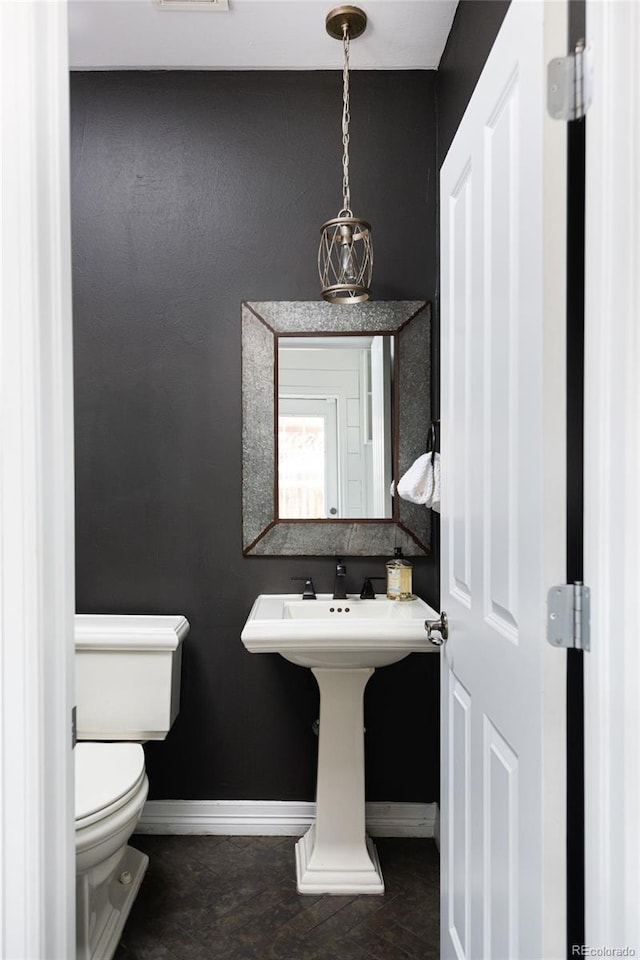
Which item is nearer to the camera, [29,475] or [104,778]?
[29,475]

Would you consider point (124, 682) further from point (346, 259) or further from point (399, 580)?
point (346, 259)

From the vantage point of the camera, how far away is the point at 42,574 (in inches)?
30.9

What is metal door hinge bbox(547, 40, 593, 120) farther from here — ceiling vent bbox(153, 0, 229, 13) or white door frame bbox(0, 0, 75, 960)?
ceiling vent bbox(153, 0, 229, 13)

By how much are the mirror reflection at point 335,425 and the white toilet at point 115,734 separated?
655 mm

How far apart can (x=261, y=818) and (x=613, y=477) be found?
6.58 ft

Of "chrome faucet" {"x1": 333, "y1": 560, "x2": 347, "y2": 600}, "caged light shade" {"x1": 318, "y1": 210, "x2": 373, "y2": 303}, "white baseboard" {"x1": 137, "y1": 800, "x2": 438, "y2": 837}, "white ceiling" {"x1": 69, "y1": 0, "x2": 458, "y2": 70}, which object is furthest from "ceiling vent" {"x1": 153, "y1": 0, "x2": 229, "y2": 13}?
"white baseboard" {"x1": 137, "y1": 800, "x2": 438, "y2": 837}

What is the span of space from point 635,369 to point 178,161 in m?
2.04

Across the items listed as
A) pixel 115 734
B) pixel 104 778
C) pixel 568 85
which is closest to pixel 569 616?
pixel 568 85

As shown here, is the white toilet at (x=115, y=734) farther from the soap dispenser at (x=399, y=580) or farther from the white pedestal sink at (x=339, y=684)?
the soap dispenser at (x=399, y=580)

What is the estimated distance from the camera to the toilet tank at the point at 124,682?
204 centimetres

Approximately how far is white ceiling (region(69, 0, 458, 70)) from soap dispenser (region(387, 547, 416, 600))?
172cm

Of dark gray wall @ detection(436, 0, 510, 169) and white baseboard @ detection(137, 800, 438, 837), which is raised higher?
dark gray wall @ detection(436, 0, 510, 169)

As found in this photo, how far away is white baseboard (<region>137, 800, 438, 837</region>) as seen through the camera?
7.45 feet

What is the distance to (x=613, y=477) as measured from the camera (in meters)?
0.78
